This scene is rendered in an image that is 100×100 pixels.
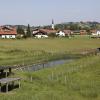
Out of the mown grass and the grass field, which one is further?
the grass field

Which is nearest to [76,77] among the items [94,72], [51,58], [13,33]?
[94,72]

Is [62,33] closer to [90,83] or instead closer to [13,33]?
[13,33]

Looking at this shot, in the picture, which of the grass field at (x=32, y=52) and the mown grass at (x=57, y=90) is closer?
the mown grass at (x=57, y=90)

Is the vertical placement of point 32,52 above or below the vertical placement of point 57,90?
above

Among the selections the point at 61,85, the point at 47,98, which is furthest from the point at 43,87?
the point at 47,98

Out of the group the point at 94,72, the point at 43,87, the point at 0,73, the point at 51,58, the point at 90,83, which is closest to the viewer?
the point at 43,87

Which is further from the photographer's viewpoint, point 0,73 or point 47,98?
point 0,73

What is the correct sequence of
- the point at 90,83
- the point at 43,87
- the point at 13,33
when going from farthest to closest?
the point at 13,33
the point at 90,83
the point at 43,87

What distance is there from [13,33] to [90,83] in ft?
328

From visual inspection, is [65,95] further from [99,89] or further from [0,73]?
[0,73]

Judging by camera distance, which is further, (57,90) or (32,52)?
(32,52)

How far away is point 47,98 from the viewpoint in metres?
20.9

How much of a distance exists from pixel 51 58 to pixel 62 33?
10673 cm

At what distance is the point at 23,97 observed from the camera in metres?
21.1
